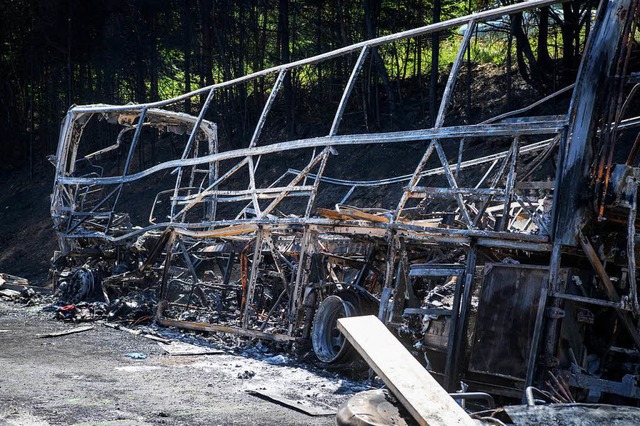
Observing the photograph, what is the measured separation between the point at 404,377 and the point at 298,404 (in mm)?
3284

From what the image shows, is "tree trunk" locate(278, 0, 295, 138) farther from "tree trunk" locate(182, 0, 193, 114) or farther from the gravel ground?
the gravel ground

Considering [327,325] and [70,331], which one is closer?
[327,325]

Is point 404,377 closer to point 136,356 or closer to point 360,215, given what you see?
point 360,215

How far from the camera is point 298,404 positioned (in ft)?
27.5

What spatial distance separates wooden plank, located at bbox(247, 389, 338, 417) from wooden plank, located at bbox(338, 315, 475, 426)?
7.27 ft

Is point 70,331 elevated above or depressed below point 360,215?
below

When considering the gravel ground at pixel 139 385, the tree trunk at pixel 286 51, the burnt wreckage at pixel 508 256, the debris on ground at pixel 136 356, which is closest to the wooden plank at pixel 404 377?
the gravel ground at pixel 139 385

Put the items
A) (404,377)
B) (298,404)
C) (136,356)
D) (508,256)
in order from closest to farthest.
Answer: (404,377), (298,404), (508,256), (136,356)

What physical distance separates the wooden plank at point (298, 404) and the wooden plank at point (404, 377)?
2.22 meters

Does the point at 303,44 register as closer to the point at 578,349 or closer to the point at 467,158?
the point at 467,158

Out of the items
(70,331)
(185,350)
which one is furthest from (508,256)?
(70,331)

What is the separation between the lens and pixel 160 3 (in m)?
32.9

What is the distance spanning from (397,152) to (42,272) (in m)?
13.2

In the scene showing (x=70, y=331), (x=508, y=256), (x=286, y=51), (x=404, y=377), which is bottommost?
(x=70, y=331)
